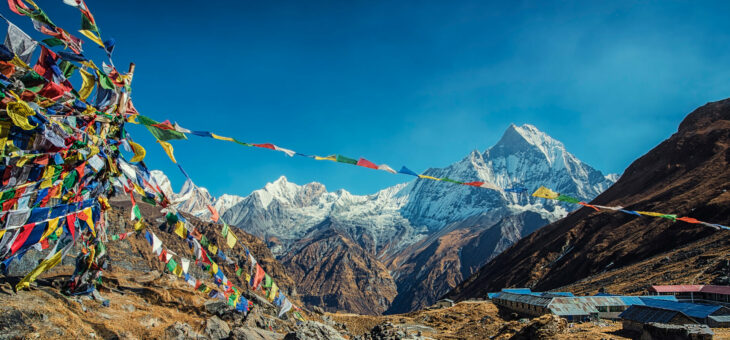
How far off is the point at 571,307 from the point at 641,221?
63.3 m

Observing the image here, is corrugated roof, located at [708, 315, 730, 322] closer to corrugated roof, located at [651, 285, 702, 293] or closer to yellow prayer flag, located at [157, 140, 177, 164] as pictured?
corrugated roof, located at [651, 285, 702, 293]

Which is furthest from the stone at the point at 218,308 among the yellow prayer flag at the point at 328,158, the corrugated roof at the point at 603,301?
the corrugated roof at the point at 603,301

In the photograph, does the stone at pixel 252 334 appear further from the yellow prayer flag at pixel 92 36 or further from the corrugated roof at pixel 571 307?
the corrugated roof at pixel 571 307

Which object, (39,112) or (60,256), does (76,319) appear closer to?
(60,256)

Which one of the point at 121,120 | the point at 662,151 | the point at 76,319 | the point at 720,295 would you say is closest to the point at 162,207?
the point at 121,120

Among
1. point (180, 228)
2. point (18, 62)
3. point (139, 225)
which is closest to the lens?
point (18, 62)

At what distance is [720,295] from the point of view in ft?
106

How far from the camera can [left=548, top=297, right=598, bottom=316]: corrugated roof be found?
33969 millimetres

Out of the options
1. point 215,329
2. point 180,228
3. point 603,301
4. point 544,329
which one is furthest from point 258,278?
point 603,301

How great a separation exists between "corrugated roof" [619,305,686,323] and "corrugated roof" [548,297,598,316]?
11845 millimetres

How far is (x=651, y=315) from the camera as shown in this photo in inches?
842

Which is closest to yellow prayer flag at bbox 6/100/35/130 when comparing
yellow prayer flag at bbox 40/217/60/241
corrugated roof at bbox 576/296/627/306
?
yellow prayer flag at bbox 40/217/60/241

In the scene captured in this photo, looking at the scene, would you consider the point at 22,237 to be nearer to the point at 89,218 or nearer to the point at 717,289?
the point at 89,218

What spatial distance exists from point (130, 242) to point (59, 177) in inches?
4098
